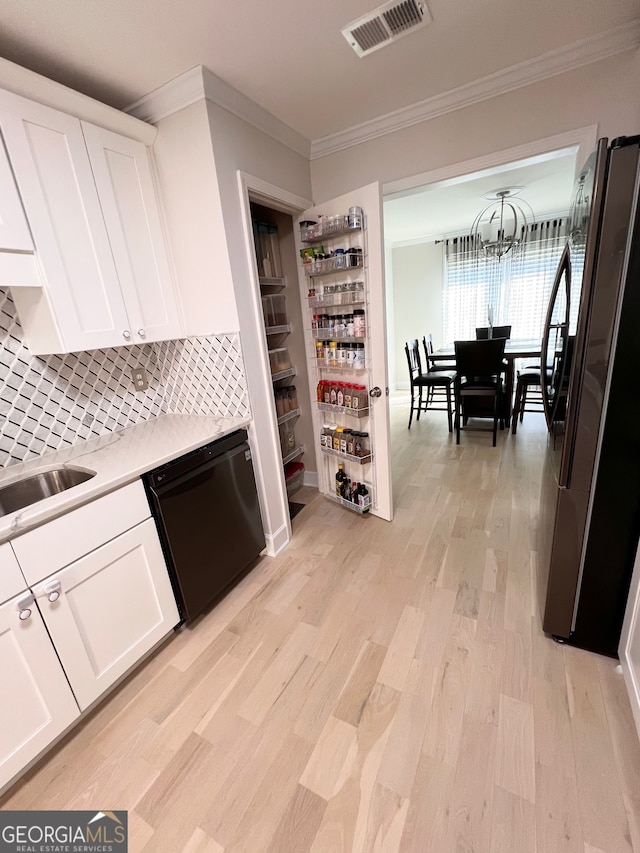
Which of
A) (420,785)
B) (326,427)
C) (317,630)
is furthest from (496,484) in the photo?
(420,785)

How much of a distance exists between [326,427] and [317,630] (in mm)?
1366

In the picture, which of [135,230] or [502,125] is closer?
[135,230]

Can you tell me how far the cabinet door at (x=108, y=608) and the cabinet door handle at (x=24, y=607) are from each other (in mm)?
33

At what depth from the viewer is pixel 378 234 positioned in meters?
2.03

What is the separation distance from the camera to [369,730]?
4.23ft

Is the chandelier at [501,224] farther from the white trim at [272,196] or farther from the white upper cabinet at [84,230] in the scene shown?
the white upper cabinet at [84,230]

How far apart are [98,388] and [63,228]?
30.1 inches

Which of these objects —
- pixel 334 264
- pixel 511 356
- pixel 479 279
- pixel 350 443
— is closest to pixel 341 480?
pixel 350 443

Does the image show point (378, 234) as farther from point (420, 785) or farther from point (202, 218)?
point (420, 785)

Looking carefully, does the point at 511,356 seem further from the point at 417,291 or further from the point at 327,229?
the point at 417,291

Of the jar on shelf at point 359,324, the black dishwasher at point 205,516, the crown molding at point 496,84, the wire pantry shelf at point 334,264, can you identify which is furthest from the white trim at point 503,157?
the black dishwasher at point 205,516

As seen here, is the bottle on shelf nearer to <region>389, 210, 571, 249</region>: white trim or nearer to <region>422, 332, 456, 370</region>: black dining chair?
<region>422, 332, 456, 370</region>: black dining chair

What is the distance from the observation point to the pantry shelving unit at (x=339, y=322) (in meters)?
2.16

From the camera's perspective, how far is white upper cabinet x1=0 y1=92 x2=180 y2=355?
1.39m
